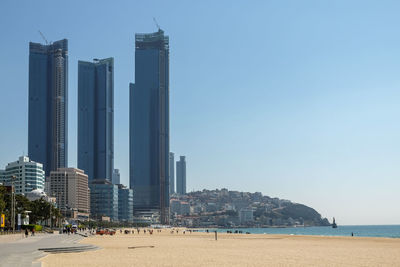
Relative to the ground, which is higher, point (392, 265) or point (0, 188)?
point (0, 188)

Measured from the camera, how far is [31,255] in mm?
36312

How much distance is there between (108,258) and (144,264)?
5.25m

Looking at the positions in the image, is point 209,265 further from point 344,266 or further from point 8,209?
point 8,209

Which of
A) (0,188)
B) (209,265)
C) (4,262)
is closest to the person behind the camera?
(4,262)

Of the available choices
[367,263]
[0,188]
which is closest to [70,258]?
[367,263]

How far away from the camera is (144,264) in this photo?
33375mm

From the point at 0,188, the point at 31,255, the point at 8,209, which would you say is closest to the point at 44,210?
the point at 8,209

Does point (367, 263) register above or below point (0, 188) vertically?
below

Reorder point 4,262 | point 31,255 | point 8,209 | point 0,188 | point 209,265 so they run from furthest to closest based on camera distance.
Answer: point 8,209 < point 0,188 < point 31,255 < point 209,265 < point 4,262

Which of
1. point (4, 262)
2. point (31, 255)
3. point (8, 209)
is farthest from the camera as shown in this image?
point (8, 209)

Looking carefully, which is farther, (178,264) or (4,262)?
(178,264)

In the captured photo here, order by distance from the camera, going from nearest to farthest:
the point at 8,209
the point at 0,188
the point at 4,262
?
the point at 4,262
the point at 0,188
the point at 8,209

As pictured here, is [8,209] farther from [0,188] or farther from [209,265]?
[209,265]

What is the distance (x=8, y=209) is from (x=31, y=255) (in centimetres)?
7156
